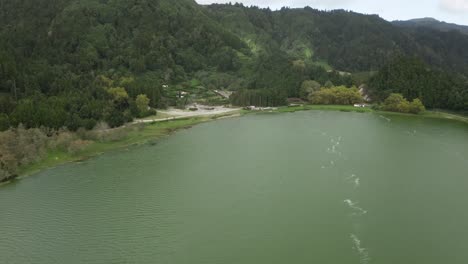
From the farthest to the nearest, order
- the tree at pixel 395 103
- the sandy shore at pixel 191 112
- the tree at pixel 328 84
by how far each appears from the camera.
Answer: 1. the tree at pixel 328 84
2. the tree at pixel 395 103
3. the sandy shore at pixel 191 112

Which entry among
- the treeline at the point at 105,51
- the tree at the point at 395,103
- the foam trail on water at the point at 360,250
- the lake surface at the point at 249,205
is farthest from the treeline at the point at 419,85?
the foam trail on water at the point at 360,250

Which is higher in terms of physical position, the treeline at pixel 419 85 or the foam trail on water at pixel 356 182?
the treeline at pixel 419 85

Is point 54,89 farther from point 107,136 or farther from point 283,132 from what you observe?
point 283,132

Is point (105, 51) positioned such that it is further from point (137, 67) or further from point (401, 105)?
point (401, 105)

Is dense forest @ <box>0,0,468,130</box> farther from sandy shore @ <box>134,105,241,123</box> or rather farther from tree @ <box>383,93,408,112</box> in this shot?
tree @ <box>383,93,408,112</box>

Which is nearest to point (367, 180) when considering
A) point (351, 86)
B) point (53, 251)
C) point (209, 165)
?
point (209, 165)

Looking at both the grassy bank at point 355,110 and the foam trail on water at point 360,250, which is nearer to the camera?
the foam trail on water at point 360,250

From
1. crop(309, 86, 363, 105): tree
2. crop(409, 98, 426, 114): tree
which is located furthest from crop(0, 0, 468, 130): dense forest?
crop(409, 98, 426, 114): tree

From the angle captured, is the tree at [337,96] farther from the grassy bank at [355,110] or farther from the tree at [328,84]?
the tree at [328,84]
